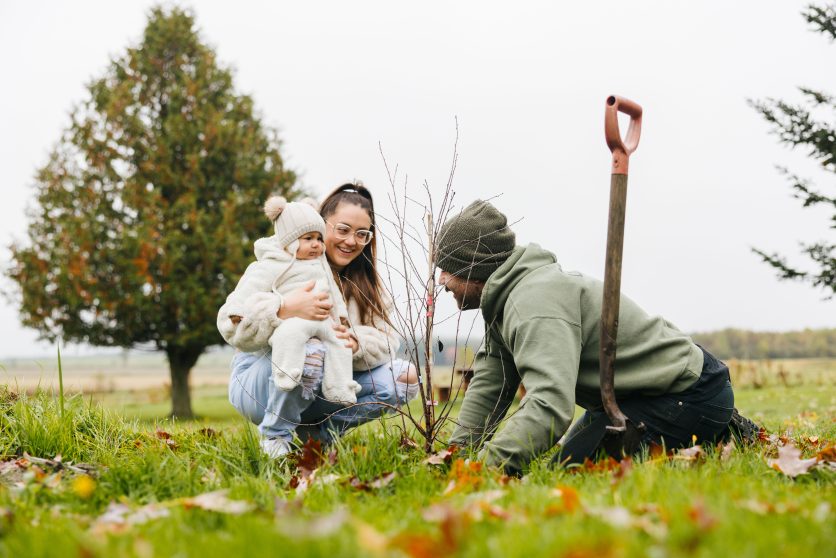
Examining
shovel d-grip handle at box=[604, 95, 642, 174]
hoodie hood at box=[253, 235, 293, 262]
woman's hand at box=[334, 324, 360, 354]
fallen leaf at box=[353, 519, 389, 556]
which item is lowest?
fallen leaf at box=[353, 519, 389, 556]

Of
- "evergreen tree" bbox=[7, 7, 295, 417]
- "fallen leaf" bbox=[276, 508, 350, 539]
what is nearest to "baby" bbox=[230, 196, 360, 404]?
"fallen leaf" bbox=[276, 508, 350, 539]

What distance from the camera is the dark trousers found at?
147 inches

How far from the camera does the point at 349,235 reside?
5.26 m

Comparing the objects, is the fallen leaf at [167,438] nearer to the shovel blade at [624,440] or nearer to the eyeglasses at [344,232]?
the eyeglasses at [344,232]

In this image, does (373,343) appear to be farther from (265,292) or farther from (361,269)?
(265,292)

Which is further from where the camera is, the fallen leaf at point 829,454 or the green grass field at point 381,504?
the fallen leaf at point 829,454

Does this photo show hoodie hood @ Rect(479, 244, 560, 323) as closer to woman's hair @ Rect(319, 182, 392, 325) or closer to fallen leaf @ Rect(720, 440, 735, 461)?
fallen leaf @ Rect(720, 440, 735, 461)

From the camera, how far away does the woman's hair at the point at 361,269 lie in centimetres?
532

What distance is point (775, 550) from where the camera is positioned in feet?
5.89

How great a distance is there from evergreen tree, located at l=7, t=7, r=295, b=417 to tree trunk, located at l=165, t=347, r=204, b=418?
0.02 metres

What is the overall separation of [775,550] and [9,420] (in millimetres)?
4128

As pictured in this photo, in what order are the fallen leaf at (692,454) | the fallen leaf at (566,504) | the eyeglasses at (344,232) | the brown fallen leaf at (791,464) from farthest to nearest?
the eyeglasses at (344,232), the fallen leaf at (692,454), the brown fallen leaf at (791,464), the fallen leaf at (566,504)

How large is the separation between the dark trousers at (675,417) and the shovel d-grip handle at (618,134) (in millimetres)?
1198

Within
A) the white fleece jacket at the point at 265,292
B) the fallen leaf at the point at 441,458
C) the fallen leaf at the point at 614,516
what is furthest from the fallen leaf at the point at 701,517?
the white fleece jacket at the point at 265,292
